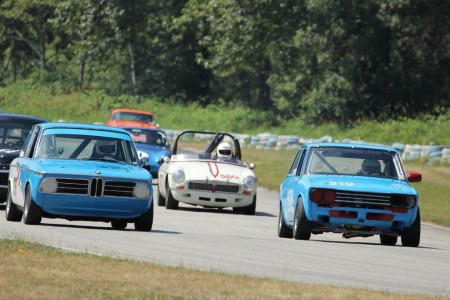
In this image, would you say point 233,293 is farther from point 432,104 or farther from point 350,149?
point 432,104

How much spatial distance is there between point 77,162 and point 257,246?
10.5ft

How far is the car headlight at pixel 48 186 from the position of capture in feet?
63.0

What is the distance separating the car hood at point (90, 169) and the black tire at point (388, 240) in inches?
138

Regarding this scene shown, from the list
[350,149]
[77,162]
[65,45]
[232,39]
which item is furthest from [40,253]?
[65,45]

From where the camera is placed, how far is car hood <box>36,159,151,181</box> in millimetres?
19297

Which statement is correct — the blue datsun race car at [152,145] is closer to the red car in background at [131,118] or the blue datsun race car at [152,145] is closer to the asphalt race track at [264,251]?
the asphalt race track at [264,251]

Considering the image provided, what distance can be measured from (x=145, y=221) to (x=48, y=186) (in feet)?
4.87

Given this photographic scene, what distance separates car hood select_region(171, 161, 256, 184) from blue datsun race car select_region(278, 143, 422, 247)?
637cm

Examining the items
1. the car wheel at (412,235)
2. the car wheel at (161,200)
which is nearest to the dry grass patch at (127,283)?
the car wheel at (412,235)

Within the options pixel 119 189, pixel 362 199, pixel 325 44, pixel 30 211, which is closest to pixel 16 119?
pixel 30 211

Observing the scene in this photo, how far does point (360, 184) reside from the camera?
1938 centimetres

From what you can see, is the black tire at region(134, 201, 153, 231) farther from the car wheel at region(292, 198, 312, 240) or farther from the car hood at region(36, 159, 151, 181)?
the car wheel at region(292, 198, 312, 240)

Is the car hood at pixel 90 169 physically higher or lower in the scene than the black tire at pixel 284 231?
higher

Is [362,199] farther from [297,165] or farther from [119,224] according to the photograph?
[119,224]
